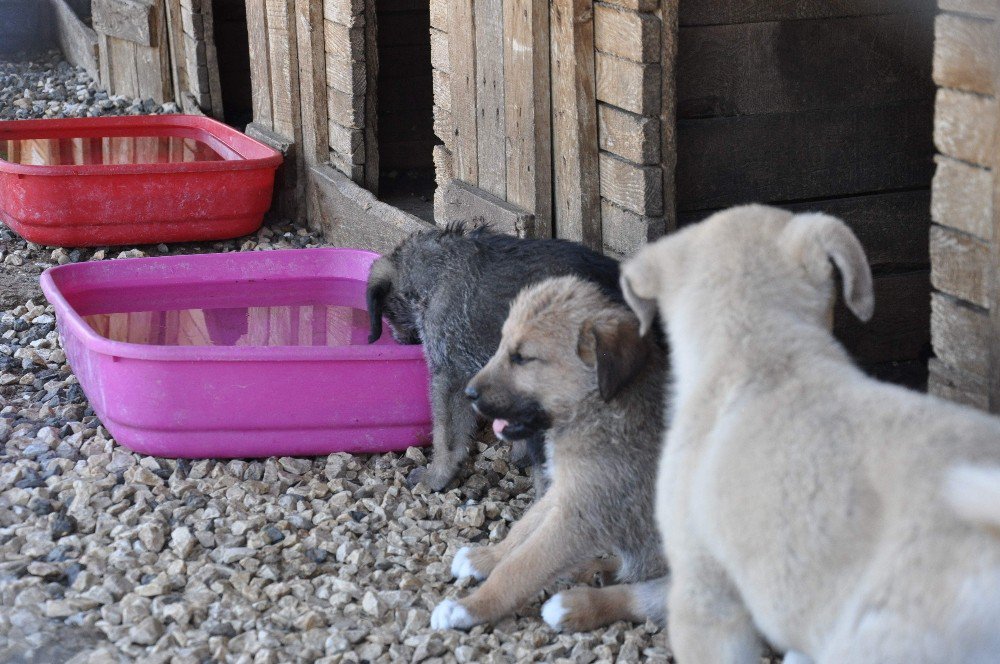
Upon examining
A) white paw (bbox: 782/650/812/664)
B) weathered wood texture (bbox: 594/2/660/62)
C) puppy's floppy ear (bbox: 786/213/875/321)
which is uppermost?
weathered wood texture (bbox: 594/2/660/62)

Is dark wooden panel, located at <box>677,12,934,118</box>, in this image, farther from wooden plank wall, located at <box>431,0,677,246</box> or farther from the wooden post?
the wooden post

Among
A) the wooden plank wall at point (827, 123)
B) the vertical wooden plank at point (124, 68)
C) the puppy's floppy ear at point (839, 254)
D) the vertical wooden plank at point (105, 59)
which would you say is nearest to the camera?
the puppy's floppy ear at point (839, 254)

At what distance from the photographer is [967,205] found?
322 cm

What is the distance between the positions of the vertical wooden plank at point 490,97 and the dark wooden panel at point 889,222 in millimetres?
1275

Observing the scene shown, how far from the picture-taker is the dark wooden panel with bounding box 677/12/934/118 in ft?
16.0

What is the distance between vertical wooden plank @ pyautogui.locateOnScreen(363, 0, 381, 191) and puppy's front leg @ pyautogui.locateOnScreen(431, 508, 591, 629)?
4007 millimetres

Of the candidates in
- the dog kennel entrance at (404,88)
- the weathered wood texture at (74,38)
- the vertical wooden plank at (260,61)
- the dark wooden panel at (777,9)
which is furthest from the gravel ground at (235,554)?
the weathered wood texture at (74,38)

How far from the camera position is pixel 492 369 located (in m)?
3.65

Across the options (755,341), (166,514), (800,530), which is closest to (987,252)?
(755,341)

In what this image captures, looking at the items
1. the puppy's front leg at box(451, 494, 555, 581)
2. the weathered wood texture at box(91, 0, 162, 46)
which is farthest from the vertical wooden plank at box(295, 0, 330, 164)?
the puppy's front leg at box(451, 494, 555, 581)

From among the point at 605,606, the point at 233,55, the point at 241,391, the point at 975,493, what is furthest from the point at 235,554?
the point at 233,55

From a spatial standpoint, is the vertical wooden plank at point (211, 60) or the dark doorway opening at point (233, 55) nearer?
the vertical wooden plank at point (211, 60)

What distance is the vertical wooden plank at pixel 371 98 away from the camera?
6.95 meters

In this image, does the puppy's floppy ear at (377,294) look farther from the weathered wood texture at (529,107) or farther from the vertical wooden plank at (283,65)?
the vertical wooden plank at (283,65)
